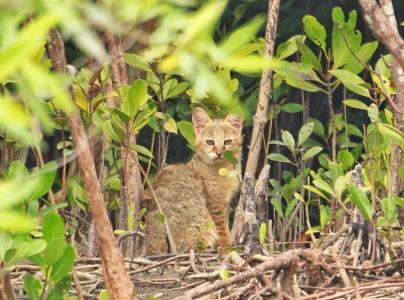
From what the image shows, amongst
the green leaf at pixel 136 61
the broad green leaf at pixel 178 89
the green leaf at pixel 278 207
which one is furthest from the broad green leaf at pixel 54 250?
the broad green leaf at pixel 178 89

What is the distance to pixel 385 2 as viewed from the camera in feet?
14.5

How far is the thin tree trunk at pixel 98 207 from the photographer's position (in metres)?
3.56

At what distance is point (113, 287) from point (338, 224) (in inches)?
A: 86.9

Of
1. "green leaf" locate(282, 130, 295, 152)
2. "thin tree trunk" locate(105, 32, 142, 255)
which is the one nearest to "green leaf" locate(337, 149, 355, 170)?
"green leaf" locate(282, 130, 295, 152)

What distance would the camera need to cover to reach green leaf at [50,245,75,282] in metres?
3.79

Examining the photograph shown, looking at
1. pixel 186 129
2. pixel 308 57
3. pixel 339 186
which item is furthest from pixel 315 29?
pixel 339 186

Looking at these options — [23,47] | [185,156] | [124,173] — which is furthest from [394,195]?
[185,156]

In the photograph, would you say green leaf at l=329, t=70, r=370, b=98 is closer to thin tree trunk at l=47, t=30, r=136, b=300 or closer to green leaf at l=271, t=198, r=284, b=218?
green leaf at l=271, t=198, r=284, b=218

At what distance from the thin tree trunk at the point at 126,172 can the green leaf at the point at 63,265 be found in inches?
53.8

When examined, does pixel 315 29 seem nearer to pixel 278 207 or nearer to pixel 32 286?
pixel 278 207

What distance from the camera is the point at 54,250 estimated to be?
3.75 m

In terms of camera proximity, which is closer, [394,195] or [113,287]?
[113,287]

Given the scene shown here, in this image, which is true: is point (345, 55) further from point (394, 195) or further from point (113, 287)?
point (113, 287)

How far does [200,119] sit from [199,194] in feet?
2.52
